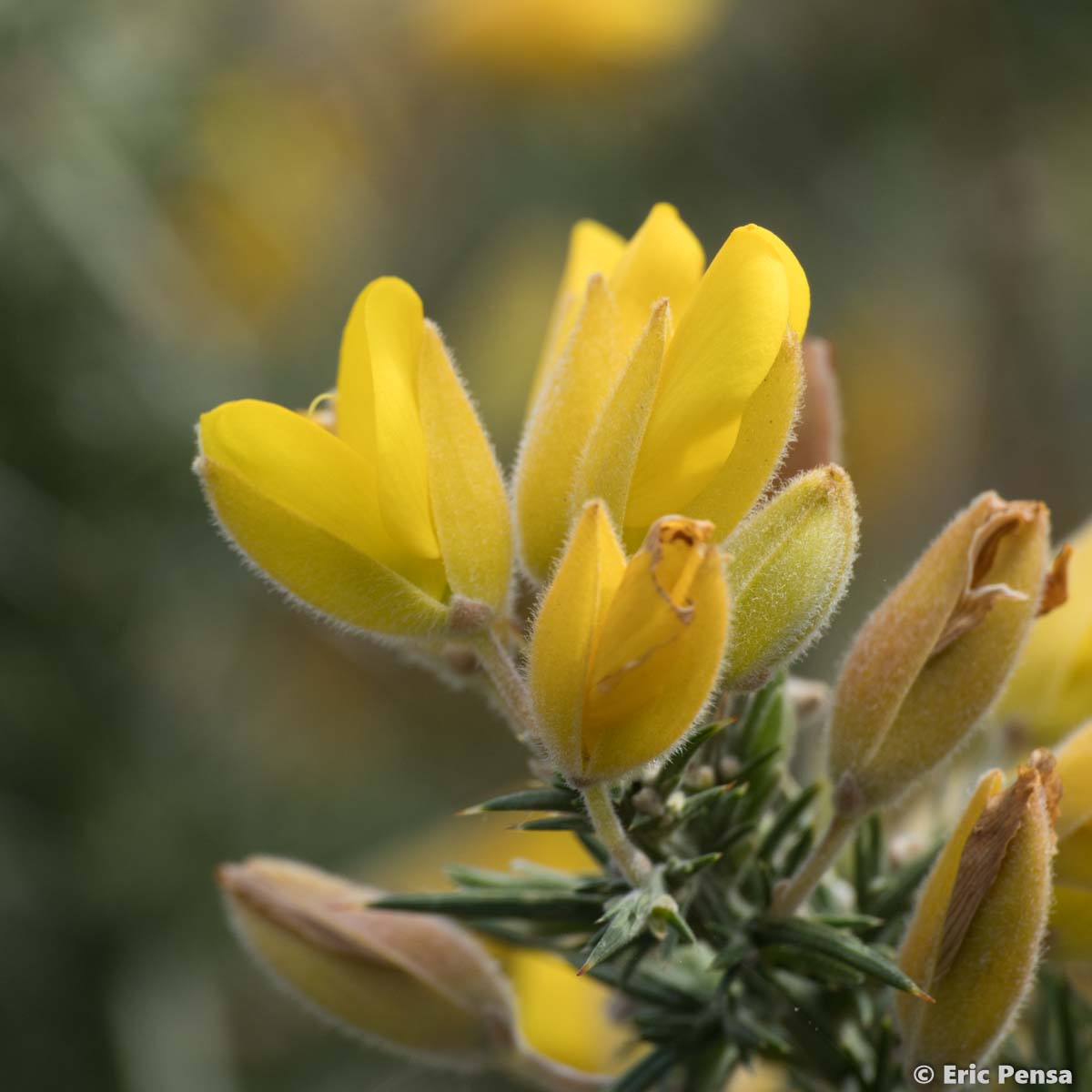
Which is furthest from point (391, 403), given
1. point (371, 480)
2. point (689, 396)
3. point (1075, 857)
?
point (1075, 857)

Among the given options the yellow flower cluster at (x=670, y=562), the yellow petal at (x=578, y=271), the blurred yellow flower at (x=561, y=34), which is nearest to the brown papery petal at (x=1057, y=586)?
the yellow flower cluster at (x=670, y=562)

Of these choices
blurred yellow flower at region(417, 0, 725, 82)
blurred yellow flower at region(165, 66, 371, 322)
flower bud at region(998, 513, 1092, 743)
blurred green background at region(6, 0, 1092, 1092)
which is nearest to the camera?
flower bud at region(998, 513, 1092, 743)

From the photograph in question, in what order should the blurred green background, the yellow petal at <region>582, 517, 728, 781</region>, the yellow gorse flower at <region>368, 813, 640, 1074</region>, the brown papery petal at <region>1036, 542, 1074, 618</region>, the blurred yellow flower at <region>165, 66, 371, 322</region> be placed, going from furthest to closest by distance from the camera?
the blurred yellow flower at <region>165, 66, 371, 322</region> → the blurred green background → the yellow gorse flower at <region>368, 813, 640, 1074</region> → the brown papery petal at <region>1036, 542, 1074, 618</region> → the yellow petal at <region>582, 517, 728, 781</region>

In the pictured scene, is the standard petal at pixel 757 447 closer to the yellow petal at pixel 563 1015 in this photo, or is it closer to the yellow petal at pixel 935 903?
the yellow petal at pixel 935 903

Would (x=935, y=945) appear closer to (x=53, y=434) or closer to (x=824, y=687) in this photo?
(x=824, y=687)

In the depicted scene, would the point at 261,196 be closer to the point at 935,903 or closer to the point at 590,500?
the point at 590,500

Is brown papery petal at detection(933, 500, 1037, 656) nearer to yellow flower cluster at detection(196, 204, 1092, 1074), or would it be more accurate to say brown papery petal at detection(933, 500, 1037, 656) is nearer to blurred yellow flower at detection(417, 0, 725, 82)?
yellow flower cluster at detection(196, 204, 1092, 1074)

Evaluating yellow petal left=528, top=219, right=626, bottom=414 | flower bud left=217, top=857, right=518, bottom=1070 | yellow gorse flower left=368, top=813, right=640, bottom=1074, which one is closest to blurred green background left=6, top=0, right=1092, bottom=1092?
yellow gorse flower left=368, top=813, right=640, bottom=1074
